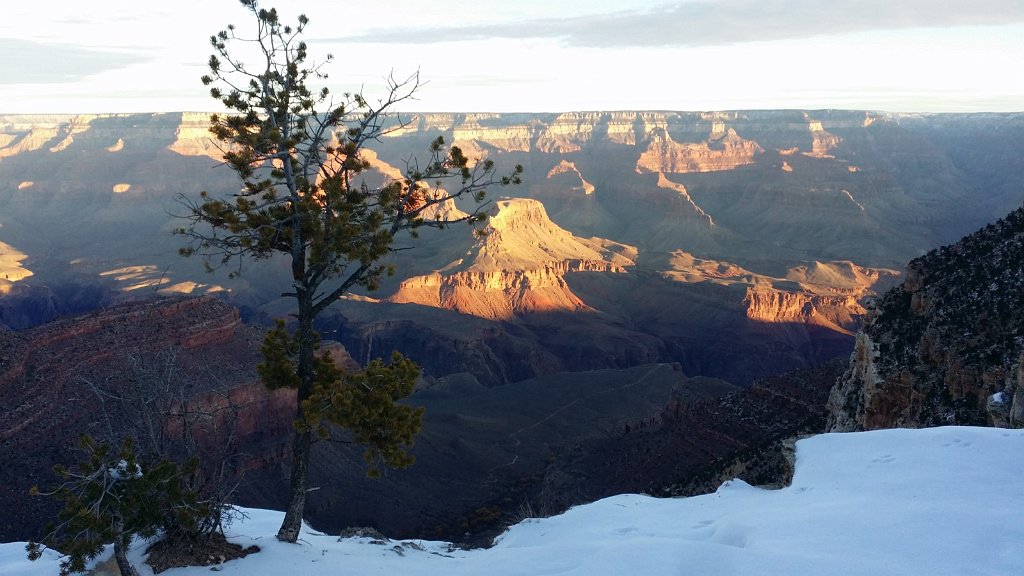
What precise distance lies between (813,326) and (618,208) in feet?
273

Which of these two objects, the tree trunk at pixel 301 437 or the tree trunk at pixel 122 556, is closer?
the tree trunk at pixel 122 556

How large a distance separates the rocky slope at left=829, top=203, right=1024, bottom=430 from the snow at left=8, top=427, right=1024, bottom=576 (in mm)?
6537

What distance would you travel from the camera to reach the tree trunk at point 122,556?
37.0 ft

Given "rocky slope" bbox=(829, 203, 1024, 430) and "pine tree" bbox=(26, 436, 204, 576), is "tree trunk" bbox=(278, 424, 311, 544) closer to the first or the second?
"pine tree" bbox=(26, 436, 204, 576)

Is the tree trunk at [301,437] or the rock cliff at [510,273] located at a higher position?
the tree trunk at [301,437]

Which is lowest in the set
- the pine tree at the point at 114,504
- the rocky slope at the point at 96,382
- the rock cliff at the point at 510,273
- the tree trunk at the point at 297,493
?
the rock cliff at the point at 510,273

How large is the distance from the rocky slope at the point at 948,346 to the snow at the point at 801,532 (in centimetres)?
654

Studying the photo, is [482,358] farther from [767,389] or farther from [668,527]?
→ [668,527]

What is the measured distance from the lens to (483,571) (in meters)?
13.0

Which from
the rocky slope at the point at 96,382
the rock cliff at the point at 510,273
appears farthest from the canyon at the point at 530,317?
the rock cliff at the point at 510,273

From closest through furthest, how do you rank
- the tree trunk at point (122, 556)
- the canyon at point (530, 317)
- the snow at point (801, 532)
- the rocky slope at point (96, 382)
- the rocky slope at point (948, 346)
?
the snow at point (801, 532) < the tree trunk at point (122, 556) < the rocky slope at point (948, 346) < the rocky slope at point (96, 382) < the canyon at point (530, 317)

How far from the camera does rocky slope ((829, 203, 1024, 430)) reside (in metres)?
20.4

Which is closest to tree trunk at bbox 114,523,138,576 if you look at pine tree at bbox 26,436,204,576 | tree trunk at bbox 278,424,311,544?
pine tree at bbox 26,436,204,576

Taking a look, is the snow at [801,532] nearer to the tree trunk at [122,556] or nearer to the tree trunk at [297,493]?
the tree trunk at [297,493]
